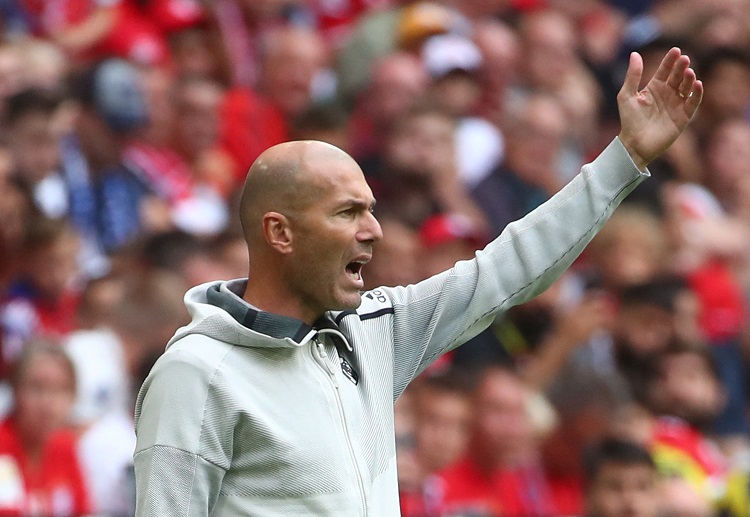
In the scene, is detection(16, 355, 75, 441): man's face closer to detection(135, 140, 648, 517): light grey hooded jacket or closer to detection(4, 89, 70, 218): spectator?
detection(4, 89, 70, 218): spectator

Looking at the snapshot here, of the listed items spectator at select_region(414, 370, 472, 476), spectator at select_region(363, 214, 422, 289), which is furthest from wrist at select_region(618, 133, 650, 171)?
spectator at select_region(363, 214, 422, 289)

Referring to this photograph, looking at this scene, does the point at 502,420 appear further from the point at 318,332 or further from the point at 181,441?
the point at 181,441

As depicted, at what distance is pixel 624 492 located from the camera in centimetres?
569

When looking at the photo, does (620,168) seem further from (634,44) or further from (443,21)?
(634,44)

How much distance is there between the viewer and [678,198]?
827cm

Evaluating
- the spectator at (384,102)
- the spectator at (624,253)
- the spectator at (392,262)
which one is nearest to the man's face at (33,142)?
the spectator at (392,262)

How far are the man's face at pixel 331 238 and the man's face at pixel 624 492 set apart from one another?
2.81m

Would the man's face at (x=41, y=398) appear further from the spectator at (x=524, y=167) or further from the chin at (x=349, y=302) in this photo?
the spectator at (x=524, y=167)

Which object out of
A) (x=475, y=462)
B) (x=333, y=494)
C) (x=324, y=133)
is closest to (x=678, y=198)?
(x=324, y=133)

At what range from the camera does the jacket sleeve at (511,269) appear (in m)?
3.36

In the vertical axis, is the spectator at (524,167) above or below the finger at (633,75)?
above

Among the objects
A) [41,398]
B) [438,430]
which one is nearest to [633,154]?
[41,398]

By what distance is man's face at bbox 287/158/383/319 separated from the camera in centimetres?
312

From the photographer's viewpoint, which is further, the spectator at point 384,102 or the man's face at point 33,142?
the spectator at point 384,102
